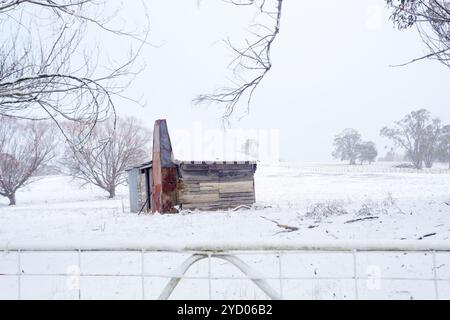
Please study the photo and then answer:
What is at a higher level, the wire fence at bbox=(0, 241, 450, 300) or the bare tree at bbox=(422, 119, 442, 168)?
the bare tree at bbox=(422, 119, 442, 168)

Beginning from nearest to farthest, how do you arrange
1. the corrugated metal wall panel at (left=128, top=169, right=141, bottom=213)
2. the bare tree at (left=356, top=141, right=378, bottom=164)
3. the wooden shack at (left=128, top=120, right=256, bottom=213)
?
the wooden shack at (left=128, top=120, right=256, bottom=213) → the corrugated metal wall panel at (left=128, top=169, right=141, bottom=213) → the bare tree at (left=356, top=141, right=378, bottom=164)

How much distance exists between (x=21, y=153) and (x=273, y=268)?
4481 cm

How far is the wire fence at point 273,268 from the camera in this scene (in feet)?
7.64

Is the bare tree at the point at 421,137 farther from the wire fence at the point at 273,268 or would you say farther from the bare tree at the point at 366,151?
the wire fence at the point at 273,268

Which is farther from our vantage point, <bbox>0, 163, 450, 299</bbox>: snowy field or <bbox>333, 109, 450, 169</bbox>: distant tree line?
<bbox>333, 109, 450, 169</bbox>: distant tree line

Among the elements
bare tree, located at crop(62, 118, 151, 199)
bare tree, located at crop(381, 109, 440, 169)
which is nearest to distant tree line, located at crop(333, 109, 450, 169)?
bare tree, located at crop(381, 109, 440, 169)

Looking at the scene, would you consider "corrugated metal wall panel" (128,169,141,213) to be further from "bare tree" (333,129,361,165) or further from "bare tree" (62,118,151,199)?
"bare tree" (333,129,361,165)

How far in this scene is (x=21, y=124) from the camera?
48.0m

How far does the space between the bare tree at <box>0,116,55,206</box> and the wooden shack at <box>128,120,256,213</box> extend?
26293 millimetres

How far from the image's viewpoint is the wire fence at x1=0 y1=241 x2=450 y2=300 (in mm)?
2328

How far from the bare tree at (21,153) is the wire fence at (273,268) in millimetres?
39174

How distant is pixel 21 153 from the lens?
46125mm

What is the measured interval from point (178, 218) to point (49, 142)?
111 ft
